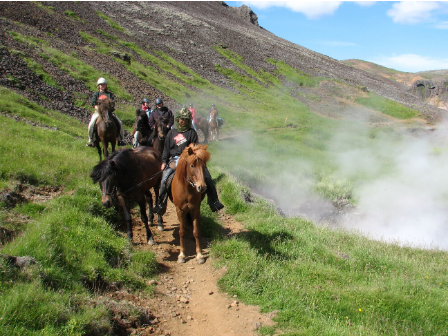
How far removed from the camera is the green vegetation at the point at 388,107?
39.5m

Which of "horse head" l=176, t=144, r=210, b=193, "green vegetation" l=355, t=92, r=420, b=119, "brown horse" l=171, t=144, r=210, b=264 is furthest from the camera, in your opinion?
"green vegetation" l=355, t=92, r=420, b=119

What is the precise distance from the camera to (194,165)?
648cm

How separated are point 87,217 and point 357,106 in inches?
1705

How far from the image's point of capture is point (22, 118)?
13.2 m

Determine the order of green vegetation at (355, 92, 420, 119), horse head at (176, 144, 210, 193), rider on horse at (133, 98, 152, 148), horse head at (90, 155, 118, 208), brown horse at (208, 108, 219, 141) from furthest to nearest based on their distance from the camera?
green vegetation at (355, 92, 420, 119) → brown horse at (208, 108, 219, 141) → rider on horse at (133, 98, 152, 148) → horse head at (90, 155, 118, 208) → horse head at (176, 144, 210, 193)

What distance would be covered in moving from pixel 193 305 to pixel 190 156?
108 inches

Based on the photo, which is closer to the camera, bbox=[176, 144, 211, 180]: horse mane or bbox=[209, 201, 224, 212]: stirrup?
bbox=[176, 144, 211, 180]: horse mane

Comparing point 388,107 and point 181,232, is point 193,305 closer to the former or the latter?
point 181,232

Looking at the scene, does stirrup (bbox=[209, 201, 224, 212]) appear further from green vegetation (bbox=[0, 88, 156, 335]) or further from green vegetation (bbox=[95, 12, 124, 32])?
green vegetation (bbox=[95, 12, 124, 32])

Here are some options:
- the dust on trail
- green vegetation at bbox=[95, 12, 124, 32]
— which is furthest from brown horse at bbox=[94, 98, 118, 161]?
green vegetation at bbox=[95, 12, 124, 32]

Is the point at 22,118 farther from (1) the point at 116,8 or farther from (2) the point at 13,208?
(1) the point at 116,8

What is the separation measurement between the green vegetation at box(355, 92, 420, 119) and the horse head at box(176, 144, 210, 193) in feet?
128

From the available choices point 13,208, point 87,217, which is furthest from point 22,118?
point 87,217

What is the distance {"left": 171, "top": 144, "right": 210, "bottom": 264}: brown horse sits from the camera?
646 cm
